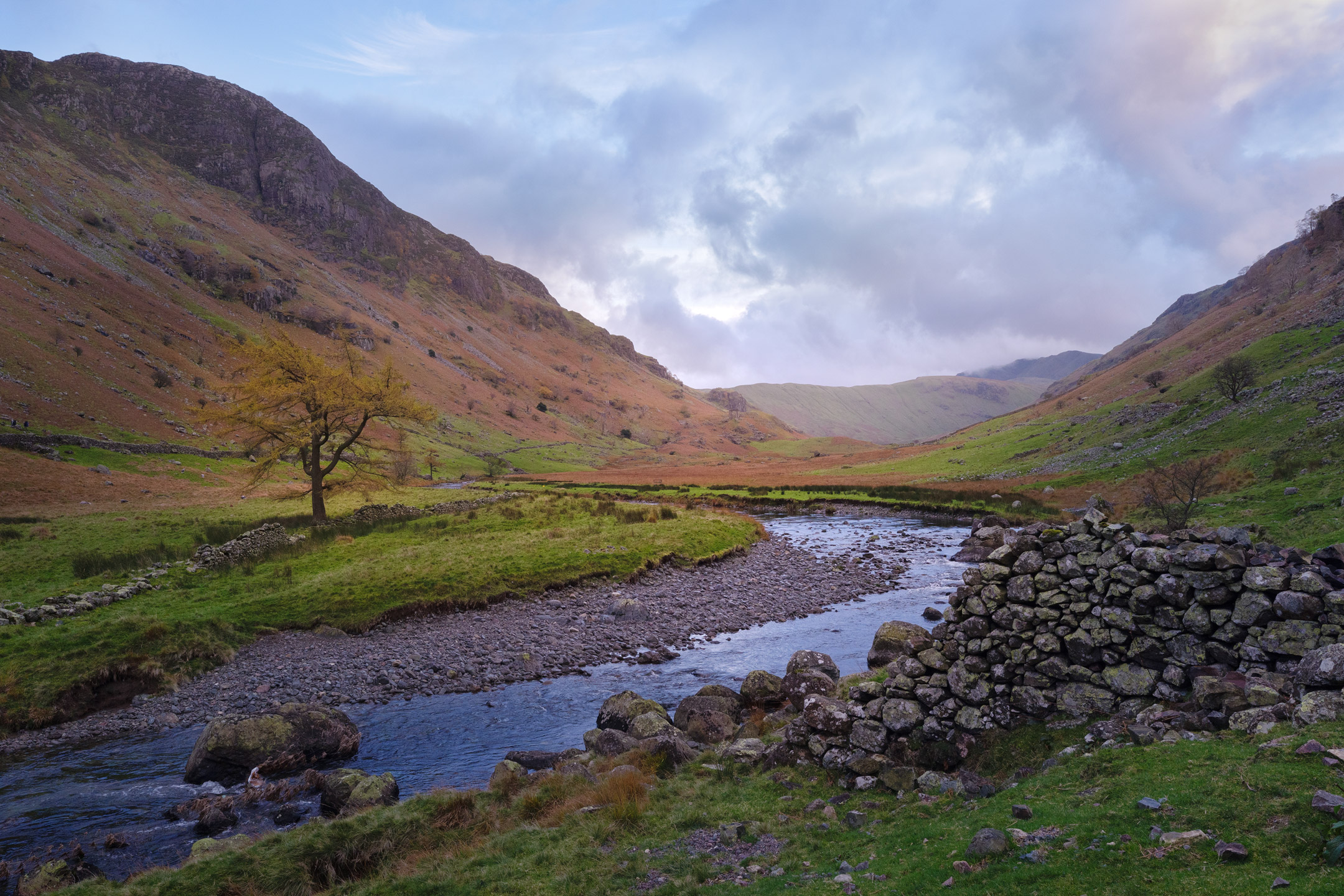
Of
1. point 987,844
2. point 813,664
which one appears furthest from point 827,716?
point 813,664

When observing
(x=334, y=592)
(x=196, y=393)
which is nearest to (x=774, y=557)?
(x=334, y=592)

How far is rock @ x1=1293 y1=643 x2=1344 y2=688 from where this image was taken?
29.4 feet

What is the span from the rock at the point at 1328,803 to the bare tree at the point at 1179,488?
26.3 metres

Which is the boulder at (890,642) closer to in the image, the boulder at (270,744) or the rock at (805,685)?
the rock at (805,685)

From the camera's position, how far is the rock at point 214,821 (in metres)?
13.3

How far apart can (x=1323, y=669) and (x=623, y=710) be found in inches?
581

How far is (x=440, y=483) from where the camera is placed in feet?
341

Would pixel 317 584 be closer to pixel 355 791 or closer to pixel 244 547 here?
pixel 244 547

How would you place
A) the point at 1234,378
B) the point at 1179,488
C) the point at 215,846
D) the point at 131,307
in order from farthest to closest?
the point at 131,307, the point at 1234,378, the point at 1179,488, the point at 215,846

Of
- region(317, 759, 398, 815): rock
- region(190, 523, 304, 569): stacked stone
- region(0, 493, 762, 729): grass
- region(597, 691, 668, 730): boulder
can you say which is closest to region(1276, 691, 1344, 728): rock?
region(597, 691, 668, 730): boulder

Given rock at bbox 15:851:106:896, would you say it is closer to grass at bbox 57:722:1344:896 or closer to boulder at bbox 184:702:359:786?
grass at bbox 57:722:1344:896

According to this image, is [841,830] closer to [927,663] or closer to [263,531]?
[927,663]

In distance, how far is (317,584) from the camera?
97.3 feet

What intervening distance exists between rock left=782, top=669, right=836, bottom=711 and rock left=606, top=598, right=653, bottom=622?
37.1 ft
